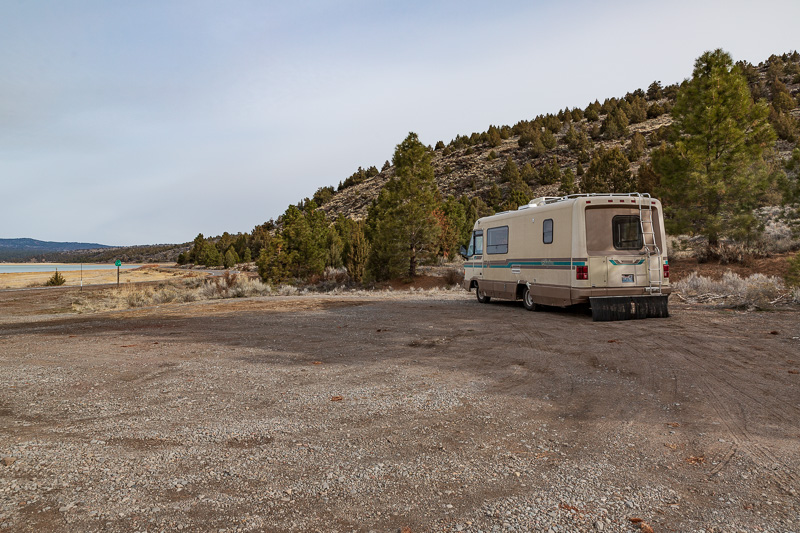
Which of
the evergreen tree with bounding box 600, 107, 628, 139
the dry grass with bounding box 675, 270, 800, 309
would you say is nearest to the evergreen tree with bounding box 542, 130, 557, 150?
the evergreen tree with bounding box 600, 107, 628, 139

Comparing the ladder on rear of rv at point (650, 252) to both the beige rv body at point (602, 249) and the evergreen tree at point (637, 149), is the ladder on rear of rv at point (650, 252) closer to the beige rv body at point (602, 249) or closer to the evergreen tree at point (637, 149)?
the beige rv body at point (602, 249)

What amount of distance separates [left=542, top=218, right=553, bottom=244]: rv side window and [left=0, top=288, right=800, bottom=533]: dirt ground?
3.83 meters

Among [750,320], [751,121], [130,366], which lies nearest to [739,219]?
[751,121]

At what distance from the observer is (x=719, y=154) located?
64.5ft

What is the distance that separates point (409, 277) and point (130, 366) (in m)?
20.7

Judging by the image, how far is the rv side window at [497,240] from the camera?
13.5 metres

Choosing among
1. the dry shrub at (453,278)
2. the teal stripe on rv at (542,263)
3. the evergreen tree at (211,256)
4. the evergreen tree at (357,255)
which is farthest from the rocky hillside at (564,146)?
the teal stripe on rv at (542,263)

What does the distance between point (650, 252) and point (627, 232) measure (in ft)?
2.15

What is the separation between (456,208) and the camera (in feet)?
129

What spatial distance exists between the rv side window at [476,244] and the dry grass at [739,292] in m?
6.08

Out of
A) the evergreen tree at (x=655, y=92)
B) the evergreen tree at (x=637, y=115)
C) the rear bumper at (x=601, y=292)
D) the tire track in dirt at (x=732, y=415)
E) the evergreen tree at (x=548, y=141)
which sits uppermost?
the evergreen tree at (x=655, y=92)

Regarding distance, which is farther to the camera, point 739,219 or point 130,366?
point 739,219

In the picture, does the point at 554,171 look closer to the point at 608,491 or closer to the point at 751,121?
the point at 751,121

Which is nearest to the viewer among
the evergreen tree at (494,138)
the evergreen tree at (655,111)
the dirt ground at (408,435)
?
the dirt ground at (408,435)
